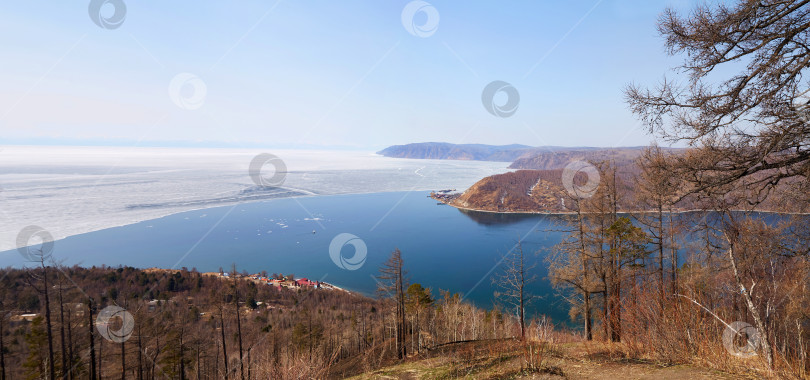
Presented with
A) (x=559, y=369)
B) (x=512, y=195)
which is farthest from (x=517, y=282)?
(x=512, y=195)

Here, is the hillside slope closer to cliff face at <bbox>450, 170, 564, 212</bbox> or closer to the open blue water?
the open blue water

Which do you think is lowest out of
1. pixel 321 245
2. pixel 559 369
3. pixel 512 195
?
pixel 321 245

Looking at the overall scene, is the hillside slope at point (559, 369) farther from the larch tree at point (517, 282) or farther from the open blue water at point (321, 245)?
the open blue water at point (321, 245)

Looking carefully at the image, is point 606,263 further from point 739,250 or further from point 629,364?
point 629,364

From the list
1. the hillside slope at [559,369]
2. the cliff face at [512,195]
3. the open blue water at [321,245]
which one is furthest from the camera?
the cliff face at [512,195]

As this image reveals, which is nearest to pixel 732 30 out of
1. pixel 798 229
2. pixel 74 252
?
pixel 798 229

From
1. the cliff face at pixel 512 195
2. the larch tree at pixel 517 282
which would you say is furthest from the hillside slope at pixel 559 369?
the cliff face at pixel 512 195

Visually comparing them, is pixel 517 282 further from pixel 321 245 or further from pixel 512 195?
pixel 512 195
